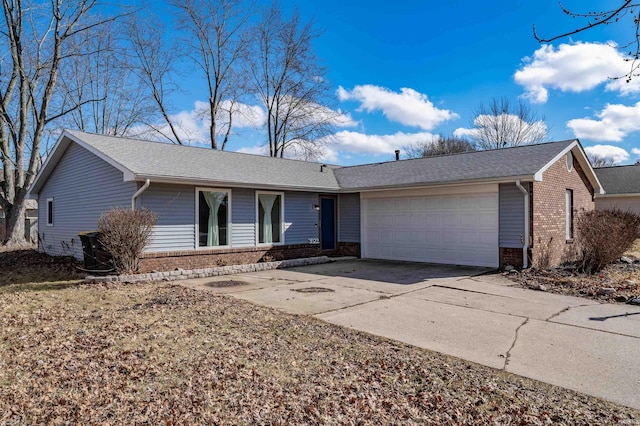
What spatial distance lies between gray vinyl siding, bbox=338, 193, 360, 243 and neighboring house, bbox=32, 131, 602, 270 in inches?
1.5

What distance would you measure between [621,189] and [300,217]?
19.7 m

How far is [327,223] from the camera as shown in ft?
49.2

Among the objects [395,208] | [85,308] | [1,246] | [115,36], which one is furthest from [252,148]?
[85,308]

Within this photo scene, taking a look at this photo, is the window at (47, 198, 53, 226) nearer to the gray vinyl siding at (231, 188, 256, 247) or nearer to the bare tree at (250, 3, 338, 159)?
the gray vinyl siding at (231, 188, 256, 247)

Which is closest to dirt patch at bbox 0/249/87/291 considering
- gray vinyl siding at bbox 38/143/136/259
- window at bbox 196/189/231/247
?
gray vinyl siding at bbox 38/143/136/259

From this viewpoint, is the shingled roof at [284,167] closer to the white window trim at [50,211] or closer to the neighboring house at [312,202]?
the neighboring house at [312,202]

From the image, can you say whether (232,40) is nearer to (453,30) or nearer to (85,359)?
(453,30)

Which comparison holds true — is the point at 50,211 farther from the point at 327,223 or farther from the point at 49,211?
the point at 327,223

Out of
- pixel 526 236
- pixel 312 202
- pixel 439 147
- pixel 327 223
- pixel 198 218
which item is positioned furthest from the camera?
pixel 439 147

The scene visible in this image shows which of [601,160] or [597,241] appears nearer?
[597,241]

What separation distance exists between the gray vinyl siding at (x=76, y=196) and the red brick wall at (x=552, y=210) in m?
10.7

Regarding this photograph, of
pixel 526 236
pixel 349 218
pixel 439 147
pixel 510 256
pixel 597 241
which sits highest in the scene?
pixel 439 147

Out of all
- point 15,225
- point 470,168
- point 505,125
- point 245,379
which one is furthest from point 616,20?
point 505,125

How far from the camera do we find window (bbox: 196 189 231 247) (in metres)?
11.2
